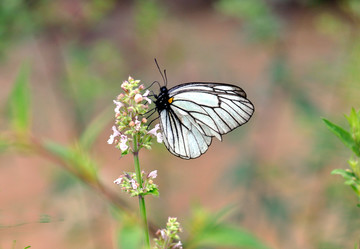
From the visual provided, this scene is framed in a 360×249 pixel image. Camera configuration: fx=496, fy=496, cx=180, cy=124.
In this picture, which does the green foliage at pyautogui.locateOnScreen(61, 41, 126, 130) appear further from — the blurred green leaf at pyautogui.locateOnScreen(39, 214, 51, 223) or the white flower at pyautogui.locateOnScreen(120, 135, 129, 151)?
the blurred green leaf at pyautogui.locateOnScreen(39, 214, 51, 223)

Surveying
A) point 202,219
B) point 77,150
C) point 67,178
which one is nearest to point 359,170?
point 202,219

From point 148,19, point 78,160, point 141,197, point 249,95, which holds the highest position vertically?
point 148,19

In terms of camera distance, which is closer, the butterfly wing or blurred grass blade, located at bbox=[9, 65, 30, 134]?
the butterfly wing

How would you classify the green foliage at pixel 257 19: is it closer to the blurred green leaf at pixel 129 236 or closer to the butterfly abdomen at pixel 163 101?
the butterfly abdomen at pixel 163 101

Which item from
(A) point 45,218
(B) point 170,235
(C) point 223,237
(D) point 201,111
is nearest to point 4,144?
(D) point 201,111

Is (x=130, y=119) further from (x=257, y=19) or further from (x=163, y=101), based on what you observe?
(x=257, y=19)

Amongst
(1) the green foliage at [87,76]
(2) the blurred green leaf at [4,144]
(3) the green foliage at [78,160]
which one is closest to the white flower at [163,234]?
(3) the green foliage at [78,160]

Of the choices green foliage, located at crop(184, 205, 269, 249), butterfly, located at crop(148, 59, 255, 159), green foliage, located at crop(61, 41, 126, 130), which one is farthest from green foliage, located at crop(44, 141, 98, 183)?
green foliage, located at crop(61, 41, 126, 130)
